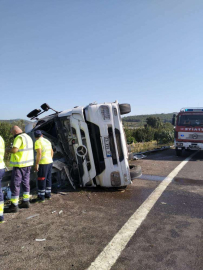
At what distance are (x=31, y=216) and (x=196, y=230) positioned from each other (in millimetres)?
2688

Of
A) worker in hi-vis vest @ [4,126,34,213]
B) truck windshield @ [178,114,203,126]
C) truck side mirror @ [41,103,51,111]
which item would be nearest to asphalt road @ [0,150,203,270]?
worker in hi-vis vest @ [4,126,34,213]

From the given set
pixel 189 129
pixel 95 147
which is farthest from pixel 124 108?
pixel 189 129

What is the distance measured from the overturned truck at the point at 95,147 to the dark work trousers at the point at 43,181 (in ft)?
1.33

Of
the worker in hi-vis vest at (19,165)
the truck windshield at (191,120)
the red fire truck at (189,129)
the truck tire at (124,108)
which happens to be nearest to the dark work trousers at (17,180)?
the worker in hi-vis vest at (19,165)

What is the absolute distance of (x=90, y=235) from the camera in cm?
309

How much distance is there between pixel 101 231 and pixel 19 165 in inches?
78.5

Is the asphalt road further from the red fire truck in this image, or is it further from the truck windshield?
the truck windshield

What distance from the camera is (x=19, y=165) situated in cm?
412

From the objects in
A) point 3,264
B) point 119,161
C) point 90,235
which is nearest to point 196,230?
point 90,235

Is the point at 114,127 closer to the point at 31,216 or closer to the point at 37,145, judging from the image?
the point at 37,145

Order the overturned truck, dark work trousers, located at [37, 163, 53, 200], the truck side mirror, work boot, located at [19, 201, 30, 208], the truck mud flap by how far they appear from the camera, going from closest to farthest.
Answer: work boot, located at [19, 201, 30, 208], dark work trousers, located at [37, 163, 53, 200], the overturned truck, the truck mud flap, the truck side mirror

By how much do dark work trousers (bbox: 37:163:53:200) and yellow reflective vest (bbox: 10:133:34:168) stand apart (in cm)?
43

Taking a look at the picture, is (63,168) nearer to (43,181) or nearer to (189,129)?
(43,181)

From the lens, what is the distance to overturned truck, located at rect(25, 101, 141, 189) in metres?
4.98
